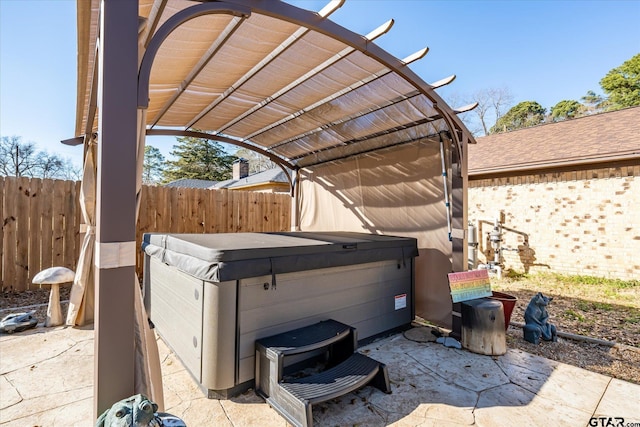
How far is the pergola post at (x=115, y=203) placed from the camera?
1.49 m

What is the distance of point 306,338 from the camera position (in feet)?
8.00

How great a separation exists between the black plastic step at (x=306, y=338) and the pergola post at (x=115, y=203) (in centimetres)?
97

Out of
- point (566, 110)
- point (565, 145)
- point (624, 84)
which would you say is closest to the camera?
point (565, 145)

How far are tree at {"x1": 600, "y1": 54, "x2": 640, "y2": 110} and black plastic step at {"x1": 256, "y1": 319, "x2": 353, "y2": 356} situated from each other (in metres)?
19.0

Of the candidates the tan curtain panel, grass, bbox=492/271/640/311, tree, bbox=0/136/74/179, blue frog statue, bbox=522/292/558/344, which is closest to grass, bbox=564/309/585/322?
grass, bbox=492/271/640/311

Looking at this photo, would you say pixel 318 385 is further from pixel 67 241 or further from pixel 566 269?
pixel 566 269

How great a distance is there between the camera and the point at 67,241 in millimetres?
4852

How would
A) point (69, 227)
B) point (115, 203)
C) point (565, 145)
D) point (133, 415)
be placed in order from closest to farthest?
point (133, 415) < point (115, 203) < point (69, 227) < point (565, 145)

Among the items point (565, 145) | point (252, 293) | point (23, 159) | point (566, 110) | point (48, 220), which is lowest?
point (252, 293)

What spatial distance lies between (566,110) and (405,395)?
76.8ft

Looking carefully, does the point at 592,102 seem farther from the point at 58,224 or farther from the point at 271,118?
the point at 58,224

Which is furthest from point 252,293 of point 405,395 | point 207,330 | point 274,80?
point 274,80

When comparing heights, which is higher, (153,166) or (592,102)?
(592,102)

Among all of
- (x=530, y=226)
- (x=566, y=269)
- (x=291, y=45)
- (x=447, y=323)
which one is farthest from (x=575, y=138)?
(x=291, y=45)
